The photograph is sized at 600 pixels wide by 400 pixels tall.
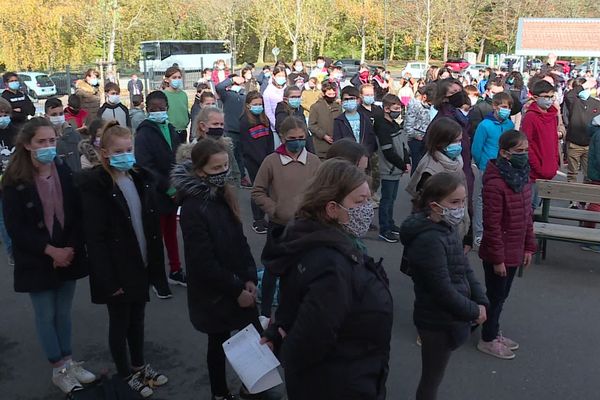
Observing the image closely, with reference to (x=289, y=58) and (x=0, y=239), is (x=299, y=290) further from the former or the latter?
(x=289, y=58)

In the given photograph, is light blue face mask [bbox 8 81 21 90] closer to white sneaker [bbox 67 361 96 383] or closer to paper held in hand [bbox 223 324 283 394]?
white sneaker [bbox 67 361 96 383]

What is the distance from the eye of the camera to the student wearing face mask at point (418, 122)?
910 cm

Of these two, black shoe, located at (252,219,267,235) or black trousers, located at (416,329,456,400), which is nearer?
black trousers, located at (416,329,456,400)

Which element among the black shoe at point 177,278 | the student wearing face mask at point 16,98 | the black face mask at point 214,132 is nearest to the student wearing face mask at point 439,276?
the black face mask at point 214,132

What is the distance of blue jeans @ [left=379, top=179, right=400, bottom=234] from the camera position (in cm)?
744

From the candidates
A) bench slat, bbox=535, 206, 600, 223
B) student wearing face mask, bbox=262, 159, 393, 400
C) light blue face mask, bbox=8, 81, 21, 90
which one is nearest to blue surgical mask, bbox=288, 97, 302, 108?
bench slat, bbox=535, 206, 600, 223

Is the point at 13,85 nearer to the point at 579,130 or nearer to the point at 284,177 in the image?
the point at 284,177

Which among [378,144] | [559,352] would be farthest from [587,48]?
[559,352]

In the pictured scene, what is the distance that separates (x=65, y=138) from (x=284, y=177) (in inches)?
136

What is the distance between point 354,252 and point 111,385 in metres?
2.06

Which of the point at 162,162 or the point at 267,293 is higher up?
the point at 162,162

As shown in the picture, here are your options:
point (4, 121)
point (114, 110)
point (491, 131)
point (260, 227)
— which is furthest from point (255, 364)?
point (114, 110)

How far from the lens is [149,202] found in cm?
399

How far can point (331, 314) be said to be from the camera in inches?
89.4
